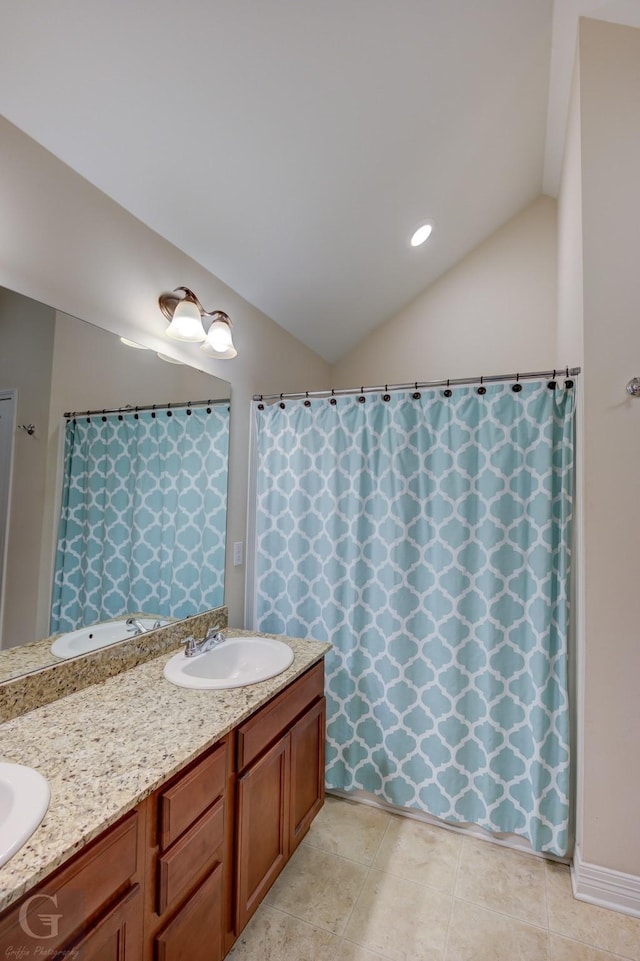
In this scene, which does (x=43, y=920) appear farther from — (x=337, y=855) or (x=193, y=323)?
(x=193, y=323)

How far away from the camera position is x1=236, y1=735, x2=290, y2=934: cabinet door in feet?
4.03

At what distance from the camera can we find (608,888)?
1474 millimetres

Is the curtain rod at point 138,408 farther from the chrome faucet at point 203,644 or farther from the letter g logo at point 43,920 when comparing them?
the letter g logo at point 43,920

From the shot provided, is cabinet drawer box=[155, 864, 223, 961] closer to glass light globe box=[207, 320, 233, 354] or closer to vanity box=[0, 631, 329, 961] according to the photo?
vanity box=[0, 631, 329, 961]

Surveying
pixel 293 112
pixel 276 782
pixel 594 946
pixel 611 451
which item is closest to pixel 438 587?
pixel 611 451

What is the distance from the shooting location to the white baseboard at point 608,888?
1.45 metres

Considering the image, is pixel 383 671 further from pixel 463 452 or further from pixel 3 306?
pixel 3 306

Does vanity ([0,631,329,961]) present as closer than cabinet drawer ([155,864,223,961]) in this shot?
Yes

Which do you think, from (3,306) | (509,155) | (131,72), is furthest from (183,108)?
(509,155)

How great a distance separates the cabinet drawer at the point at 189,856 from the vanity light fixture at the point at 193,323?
5.24 ft

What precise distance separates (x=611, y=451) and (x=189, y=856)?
70.5 inches

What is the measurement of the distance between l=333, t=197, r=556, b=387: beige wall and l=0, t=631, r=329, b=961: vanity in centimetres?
226

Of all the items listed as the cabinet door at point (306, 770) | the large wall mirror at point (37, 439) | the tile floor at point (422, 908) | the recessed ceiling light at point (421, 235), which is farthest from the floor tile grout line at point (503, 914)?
the recessed ceiling light at point (421, 235)

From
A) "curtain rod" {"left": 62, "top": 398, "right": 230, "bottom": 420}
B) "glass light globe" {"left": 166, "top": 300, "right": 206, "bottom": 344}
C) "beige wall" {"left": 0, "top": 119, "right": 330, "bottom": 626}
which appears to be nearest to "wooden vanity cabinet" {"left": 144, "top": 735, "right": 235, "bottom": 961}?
"beige wall" {"left": 0, "top": 119, "right": 330, "bottom": 626}
